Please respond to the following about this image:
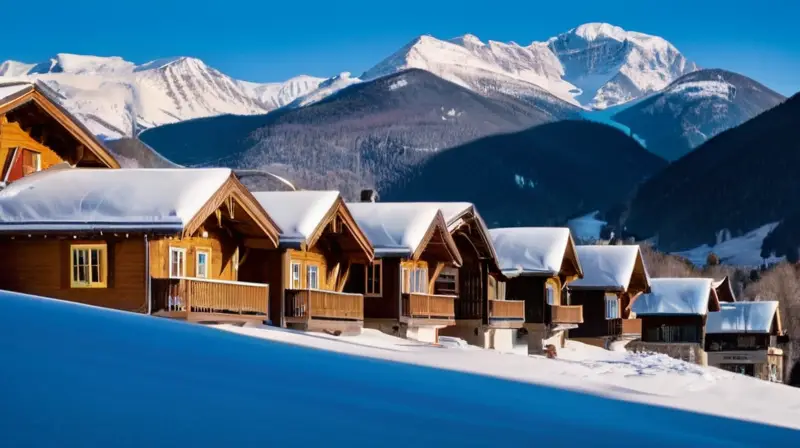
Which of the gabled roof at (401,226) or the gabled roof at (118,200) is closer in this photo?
the gabled roof at (118,200)

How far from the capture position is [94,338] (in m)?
14.2

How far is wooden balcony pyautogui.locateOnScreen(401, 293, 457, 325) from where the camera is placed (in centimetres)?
3994

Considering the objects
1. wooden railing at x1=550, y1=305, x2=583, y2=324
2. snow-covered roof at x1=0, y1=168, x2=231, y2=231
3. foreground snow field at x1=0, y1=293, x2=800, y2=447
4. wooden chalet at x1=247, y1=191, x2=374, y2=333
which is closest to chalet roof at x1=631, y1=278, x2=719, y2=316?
wooden railing at x1=550, y1=305, x2=583, y2=324

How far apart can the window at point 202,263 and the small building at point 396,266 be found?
820 cm

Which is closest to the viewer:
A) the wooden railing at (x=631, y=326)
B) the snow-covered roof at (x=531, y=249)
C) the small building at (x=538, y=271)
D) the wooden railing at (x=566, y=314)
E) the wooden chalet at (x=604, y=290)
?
the snow-covered roof at (x=531, y=249)

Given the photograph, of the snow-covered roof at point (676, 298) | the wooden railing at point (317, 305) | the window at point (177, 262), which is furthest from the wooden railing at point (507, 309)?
the snow-covered roof at point (676, 298)

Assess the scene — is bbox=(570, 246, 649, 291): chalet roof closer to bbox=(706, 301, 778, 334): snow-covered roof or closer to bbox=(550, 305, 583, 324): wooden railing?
bbox=(550, 305, 583, 324): wooden railing

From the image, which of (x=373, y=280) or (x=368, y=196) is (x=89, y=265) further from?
(x=368, y=196)

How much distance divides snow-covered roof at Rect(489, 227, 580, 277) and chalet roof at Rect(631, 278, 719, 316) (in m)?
23.6

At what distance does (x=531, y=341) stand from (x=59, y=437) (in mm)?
47338

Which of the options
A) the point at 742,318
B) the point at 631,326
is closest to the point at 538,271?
the point at 631,326

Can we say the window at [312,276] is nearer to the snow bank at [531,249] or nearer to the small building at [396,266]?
the small building at [396,266]

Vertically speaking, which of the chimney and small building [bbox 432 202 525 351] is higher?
the chimney

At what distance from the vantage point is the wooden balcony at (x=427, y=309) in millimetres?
39938
